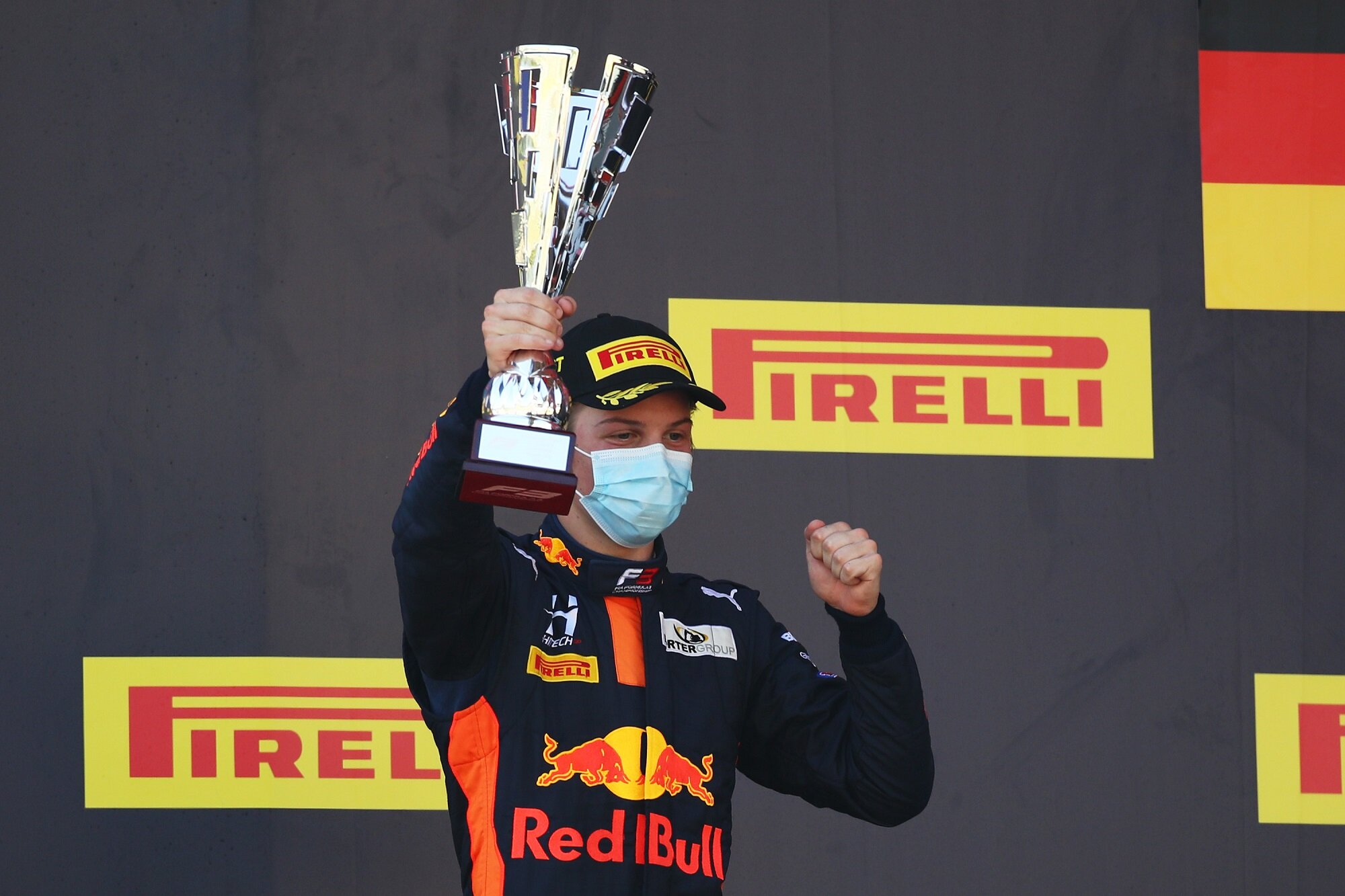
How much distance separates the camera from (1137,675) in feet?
7.51

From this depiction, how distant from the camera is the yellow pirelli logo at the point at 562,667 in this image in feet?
4.50

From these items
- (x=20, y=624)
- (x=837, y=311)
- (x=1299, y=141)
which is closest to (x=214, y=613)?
(x=20, y=624)

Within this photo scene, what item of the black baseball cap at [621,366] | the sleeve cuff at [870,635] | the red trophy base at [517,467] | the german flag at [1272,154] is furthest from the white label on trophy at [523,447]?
the german flag at [1272,154]

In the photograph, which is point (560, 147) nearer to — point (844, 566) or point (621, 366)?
point (621, 366)

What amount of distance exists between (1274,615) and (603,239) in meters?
1.29

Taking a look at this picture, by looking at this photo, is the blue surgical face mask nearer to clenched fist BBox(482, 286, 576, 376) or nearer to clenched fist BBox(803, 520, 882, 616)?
clenched fist BBox(803, 520, 882, 616)

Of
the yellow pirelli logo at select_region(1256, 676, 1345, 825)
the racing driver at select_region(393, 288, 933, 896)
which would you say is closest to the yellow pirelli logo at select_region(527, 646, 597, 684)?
the racing driver at select_region(393, 288, 933, 896)

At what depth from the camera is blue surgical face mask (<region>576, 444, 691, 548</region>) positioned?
1.43 m

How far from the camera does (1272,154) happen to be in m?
2.40

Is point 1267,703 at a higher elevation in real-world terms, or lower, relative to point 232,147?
lower

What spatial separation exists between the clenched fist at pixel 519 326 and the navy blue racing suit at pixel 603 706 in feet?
0.19

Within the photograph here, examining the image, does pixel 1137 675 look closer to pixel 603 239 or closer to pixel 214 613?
pixel 603 239

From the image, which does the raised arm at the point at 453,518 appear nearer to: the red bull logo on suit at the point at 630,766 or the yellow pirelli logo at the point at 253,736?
the red bull logo on suit at the point at 630,766

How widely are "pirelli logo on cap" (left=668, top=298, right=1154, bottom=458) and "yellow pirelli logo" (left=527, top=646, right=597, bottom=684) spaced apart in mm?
934
